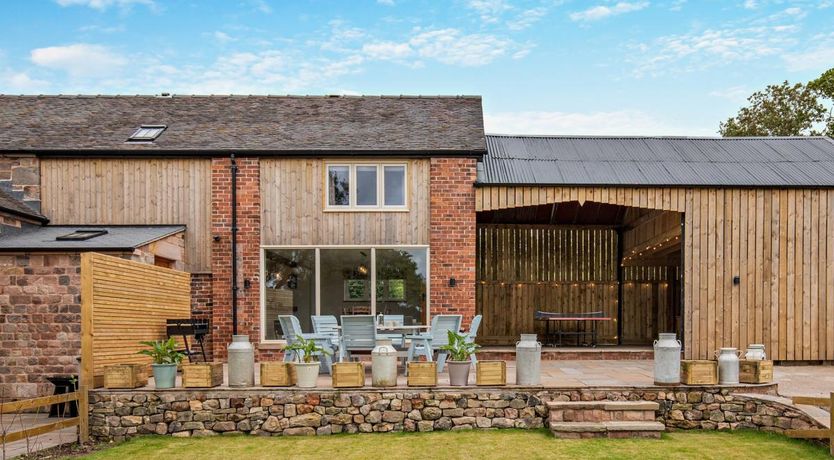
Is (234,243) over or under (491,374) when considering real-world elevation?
over

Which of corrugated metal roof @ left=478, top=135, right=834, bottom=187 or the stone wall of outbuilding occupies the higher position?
corrugated metal roof @ left=478, top=135, right=834, bottom=187

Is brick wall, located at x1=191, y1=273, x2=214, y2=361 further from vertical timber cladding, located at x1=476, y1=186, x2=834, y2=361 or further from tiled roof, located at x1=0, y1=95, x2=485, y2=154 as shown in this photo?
vertical timber cladding, located at x1=476, y1=186, x2=834, y2=361

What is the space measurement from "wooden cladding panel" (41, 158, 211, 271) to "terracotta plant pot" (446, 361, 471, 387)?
5.68 m

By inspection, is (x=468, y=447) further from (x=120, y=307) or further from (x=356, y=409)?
(x=120, y=307)

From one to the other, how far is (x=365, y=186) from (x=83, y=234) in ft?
15.1

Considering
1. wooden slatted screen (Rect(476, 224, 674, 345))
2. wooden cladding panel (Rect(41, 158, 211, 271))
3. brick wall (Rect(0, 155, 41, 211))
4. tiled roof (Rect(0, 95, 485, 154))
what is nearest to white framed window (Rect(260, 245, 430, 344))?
wooden cladding panel (Rect(41, 158, 211, 271))

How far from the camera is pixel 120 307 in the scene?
863 cm

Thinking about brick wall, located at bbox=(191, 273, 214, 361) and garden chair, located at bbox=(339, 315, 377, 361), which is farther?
brick wall, located at bbox=(191, 273, 214, 361)

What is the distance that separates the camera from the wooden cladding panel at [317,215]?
38.5 ft

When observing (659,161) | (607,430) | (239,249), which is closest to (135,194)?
(239,249)

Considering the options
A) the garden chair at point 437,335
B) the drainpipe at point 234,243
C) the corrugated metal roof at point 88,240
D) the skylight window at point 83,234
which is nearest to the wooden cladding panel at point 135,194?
the corrugated metal roof at point 88,240

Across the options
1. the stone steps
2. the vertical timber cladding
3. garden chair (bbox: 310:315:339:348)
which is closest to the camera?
the stone steps

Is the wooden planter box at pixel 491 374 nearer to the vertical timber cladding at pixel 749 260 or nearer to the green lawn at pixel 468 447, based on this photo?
the green lawn at pixel 468 447

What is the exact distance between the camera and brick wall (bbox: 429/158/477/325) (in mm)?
11602
